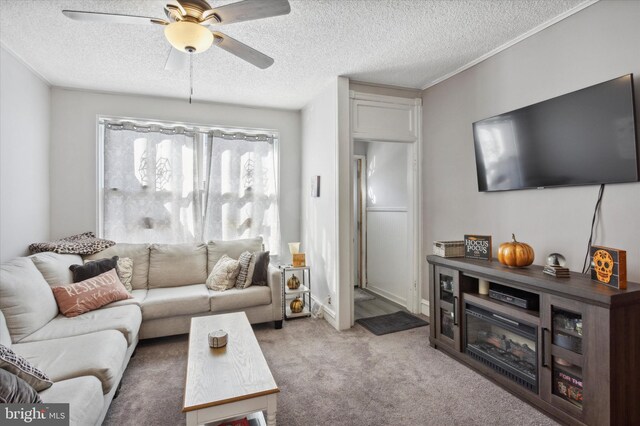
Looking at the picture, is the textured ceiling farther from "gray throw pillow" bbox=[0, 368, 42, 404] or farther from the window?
"gray throw pillow" bbox=[0, 368, 42, 404]

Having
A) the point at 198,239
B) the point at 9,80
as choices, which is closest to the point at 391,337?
the point at 198,239

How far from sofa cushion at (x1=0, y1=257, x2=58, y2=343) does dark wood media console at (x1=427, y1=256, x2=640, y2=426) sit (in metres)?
3.18

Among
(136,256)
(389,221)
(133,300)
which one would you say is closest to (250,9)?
(133,300)

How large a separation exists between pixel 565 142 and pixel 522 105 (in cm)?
55

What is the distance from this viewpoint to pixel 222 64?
10.1 ft

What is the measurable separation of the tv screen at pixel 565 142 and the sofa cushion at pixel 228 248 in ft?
8.73

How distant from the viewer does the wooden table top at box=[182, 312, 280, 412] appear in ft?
5.00

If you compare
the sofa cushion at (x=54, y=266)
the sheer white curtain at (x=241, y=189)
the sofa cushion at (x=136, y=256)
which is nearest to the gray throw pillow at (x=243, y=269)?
the sheer white curtain at (x=241, y=189)

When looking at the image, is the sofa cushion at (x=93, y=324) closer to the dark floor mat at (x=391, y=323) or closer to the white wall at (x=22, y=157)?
the white wall at (x=22, y=157)

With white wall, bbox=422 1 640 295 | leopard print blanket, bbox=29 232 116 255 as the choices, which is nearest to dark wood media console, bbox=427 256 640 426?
white wall, bbox=422 1 640 295

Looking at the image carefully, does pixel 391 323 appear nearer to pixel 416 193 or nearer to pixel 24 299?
pixel 416 193

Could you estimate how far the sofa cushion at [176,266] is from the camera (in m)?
3.59

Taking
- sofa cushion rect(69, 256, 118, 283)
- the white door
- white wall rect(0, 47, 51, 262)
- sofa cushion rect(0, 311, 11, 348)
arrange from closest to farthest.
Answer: sofa cushion rect(0, 311, 11, 348) → white wall rect(0, 47, 51, 262) → sofa cushion rect(69, 256, 118, 283) → the white door

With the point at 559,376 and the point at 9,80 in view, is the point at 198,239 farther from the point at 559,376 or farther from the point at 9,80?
the point at 559,376
